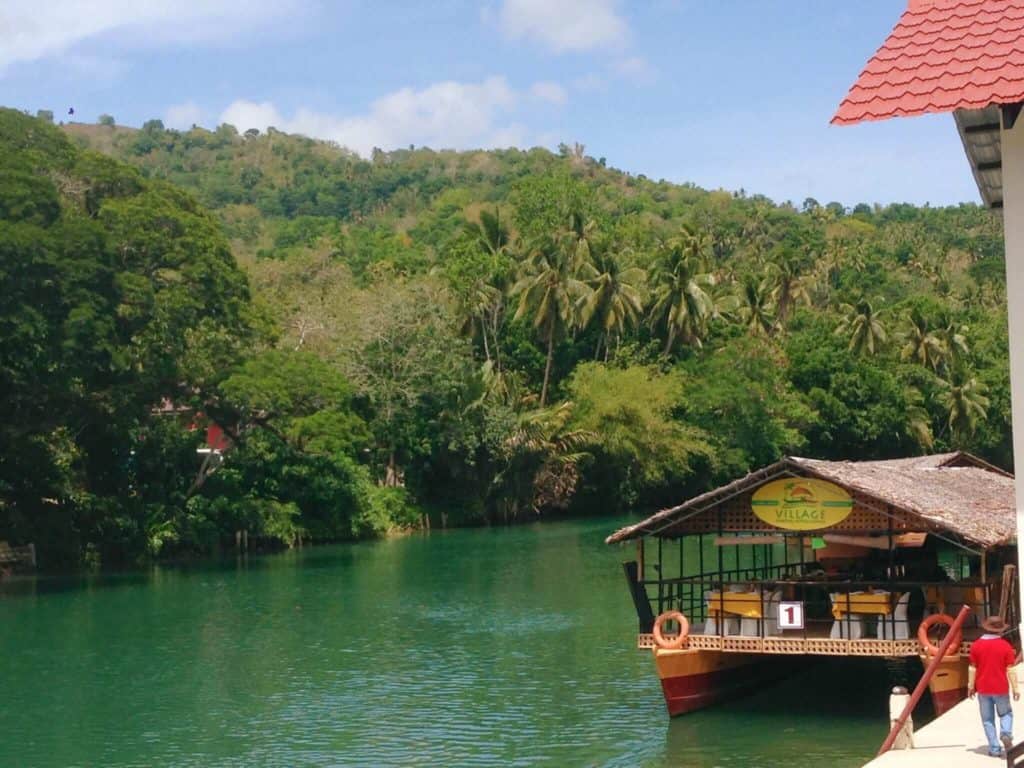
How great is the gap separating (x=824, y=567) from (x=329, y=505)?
29744 mm

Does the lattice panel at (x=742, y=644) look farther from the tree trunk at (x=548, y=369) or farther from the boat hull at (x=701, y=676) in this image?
the tree trunk at (x=548, y=369)

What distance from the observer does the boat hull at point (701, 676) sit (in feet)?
59.9

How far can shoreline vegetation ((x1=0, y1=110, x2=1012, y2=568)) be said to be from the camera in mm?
38906

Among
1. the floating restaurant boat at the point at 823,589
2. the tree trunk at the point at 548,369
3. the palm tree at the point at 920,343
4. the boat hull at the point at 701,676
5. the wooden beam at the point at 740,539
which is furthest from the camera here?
the palm tree at the point at 920,343

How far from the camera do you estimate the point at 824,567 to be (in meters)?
22.4

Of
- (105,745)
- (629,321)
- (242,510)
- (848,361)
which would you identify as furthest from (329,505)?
(105,745)

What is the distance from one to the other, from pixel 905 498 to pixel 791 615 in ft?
6.47

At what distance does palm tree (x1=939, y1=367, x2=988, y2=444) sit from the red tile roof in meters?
58.4

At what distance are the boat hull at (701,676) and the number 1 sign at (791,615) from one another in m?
1.15

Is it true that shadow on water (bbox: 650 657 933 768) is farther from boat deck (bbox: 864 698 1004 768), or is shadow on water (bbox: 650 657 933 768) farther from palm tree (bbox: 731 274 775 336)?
palm tree (bbox: 731 274 775 336)

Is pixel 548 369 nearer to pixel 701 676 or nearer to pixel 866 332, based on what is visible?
pixel 866 332

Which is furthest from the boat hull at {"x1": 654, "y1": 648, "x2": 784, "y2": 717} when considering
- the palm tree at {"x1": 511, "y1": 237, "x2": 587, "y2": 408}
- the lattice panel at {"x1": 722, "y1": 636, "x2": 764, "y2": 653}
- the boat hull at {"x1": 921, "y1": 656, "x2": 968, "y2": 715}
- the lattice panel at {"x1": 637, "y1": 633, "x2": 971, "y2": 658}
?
the palm tree at {"x1": 511, "y1": 237, "x2": 587, "y2": 408}

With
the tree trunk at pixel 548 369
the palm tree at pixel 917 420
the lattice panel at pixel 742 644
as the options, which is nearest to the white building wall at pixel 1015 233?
the lattice panel at pixel 742 644

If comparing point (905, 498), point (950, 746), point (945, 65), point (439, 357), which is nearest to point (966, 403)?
point (439, 357)
